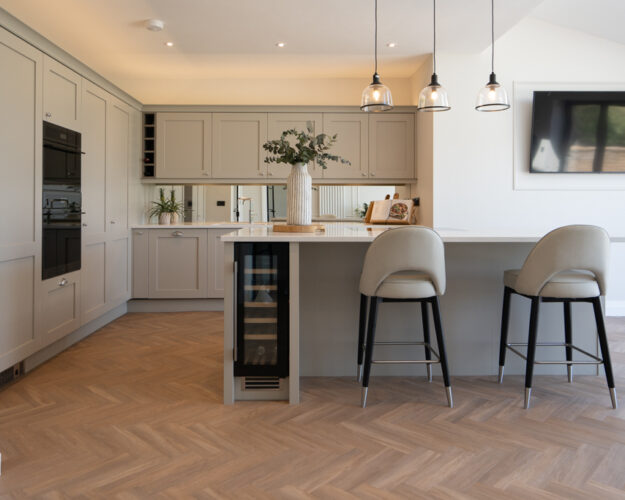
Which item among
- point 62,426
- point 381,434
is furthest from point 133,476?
point 381,434

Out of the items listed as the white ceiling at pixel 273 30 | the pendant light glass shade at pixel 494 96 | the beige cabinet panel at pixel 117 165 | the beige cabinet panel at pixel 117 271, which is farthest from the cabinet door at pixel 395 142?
the beige cabinet panel at pixel 117 271

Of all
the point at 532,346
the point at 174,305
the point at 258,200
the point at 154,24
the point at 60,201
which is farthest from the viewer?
the point at 258,200

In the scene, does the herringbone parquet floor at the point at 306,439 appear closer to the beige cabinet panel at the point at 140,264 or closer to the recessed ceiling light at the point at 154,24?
the beige cabinet panel at the point at 140,264

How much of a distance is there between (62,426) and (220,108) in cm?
386

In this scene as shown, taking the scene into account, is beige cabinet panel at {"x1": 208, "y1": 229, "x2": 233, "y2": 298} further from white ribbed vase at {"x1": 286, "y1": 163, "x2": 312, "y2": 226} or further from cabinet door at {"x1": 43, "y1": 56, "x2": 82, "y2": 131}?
white ribbed vase at {"x1": 286, "y1": 163, "x2": 312, "y2": 226}

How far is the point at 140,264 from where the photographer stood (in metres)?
5.11

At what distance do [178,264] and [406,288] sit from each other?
3268 mm

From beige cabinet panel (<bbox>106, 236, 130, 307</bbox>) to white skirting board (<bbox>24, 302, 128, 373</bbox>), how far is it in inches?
5.7

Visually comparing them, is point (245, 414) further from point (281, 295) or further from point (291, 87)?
point (291, 87)

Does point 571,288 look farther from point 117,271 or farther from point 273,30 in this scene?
point 117,271

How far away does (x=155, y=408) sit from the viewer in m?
2.58

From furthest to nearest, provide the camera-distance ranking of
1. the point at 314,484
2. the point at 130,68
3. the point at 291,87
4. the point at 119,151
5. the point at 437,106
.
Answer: the point at 291,87, the point at 130,68, the point at 119,151, the point at 437,106, the point at 314,484

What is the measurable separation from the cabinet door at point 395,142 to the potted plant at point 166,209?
7.54 ft

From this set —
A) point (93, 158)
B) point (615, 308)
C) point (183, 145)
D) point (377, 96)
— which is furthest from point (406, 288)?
point (183, 145)
